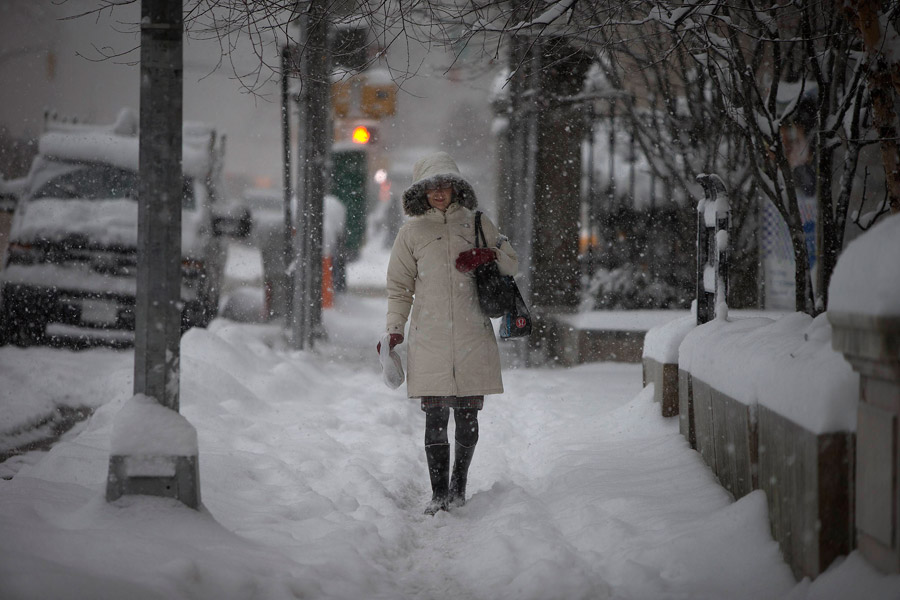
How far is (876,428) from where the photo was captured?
7.14 ft

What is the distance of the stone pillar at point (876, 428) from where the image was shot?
206cm

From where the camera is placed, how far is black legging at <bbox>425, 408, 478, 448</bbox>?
4125mm

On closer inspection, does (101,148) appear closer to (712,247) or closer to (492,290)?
(492,290)

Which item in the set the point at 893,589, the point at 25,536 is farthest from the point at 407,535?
the point at 893,589

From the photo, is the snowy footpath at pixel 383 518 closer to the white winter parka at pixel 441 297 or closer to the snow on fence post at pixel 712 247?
the white winter parka at pixel 441 297

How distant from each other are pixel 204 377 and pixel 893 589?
5.52 metres

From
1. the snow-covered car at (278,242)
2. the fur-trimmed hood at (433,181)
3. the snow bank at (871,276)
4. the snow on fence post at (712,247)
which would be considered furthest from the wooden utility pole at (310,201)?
the snow bank at (871,276)

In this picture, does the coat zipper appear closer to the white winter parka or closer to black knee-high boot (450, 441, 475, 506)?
the white winter parka

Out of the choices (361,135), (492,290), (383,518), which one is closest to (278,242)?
(361,135)

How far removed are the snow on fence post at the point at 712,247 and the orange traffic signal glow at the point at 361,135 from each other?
236 inches

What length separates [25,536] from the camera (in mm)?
2676

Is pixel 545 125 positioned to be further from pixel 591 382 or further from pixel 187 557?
pixel 187 557

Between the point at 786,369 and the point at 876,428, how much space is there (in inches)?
20.4

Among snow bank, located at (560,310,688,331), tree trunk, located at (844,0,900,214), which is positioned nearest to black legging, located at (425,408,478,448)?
tree trunk, located at (844,0,900,214)
